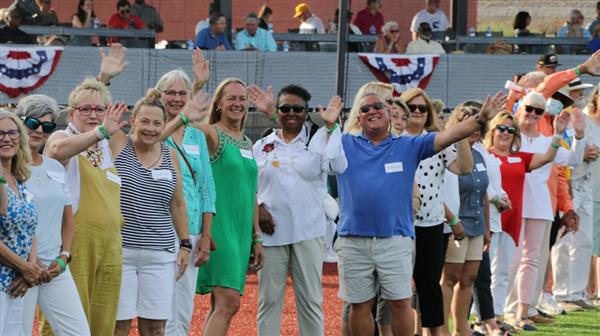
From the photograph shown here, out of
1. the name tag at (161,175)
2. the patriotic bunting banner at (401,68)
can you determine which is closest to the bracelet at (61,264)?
the name tag at (161,175)

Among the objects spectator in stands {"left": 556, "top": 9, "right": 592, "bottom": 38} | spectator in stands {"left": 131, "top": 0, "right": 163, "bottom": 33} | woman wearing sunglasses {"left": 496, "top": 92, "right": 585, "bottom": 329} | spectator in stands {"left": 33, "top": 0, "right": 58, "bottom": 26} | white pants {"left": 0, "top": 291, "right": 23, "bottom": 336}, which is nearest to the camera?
white pants {"left": 0, "top": 291, "right": 23, "bottom": 336}

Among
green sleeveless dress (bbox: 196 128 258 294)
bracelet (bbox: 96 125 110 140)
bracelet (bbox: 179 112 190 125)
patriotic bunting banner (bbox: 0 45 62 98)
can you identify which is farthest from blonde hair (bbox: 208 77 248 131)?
patriotic bunting banner (bbox: 0 45 62 98)

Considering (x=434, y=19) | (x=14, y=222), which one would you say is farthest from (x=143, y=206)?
(x=434, y=19)

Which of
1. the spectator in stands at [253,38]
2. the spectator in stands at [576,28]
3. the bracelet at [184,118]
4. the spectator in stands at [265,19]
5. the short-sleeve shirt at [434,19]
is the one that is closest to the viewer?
the bracelet at [184,118]

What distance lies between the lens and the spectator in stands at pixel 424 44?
703 inches

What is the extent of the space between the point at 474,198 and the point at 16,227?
13.5 feet

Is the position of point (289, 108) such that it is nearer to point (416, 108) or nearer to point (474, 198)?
point (416, 108)

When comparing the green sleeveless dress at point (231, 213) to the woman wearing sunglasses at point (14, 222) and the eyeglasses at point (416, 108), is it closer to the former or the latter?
the eyeglasses at point (416, 108)

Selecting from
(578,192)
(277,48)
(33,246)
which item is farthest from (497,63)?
(33,246)

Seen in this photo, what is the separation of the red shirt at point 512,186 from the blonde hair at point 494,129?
0.09 metres

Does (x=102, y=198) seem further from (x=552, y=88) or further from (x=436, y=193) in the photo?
(x=552, y=88)

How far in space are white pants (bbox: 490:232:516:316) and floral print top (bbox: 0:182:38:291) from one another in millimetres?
4655

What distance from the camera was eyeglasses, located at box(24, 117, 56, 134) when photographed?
6.83m

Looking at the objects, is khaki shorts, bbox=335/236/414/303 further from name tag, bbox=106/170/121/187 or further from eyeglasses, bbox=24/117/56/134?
eyeglasses, bbox=24/117/56/134
